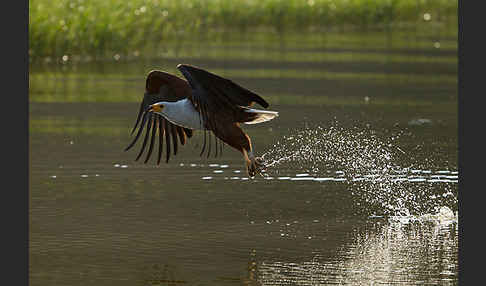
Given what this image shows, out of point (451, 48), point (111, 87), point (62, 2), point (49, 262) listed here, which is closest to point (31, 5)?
point (62, 2)

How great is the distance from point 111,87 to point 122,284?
1439 centimetres

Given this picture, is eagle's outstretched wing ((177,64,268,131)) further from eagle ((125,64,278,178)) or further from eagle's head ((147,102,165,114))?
eagle's head ((147,102,165,114))

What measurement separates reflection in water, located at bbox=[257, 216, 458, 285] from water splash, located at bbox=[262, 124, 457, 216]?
0.98m

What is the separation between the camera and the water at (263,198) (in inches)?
412

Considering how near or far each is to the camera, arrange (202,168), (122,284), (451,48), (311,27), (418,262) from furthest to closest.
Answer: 1. (311,27)
2. (451,48)
3. (202,168)
4. (418,262)
5. (122,284)

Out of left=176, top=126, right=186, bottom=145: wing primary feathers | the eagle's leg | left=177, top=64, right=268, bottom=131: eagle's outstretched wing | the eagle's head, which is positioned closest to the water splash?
the eagle's leg

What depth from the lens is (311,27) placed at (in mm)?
42312

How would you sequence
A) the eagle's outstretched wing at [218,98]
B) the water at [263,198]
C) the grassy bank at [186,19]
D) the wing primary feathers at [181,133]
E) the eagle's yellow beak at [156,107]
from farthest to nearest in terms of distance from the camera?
the grassy bank at [186,19]
the wing primary feathers at [181,133]
the eagle's yellow beak at [156,107]
the eagle's outstretched wing at [218,98]
the water at [263,198]

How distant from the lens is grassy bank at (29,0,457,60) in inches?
1124

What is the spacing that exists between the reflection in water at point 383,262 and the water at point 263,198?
0.05ft

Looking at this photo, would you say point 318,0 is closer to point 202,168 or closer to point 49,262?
point 202,168

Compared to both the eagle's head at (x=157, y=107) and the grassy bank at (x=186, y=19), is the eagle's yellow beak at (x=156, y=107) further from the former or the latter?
the grassy bank at (x=186, y=19)

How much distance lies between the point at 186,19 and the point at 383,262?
28.7m

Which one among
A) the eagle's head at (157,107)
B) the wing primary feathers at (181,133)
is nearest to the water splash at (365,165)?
the wing primary feathers at (181,133)
